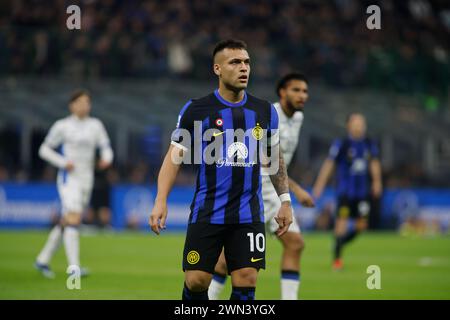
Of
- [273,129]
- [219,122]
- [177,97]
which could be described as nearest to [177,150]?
[219,122]

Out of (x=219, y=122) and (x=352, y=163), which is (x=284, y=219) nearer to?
(x=219, y=122)

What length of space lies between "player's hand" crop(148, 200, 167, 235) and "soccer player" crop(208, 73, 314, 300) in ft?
8.12

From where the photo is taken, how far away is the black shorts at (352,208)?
16328 mm

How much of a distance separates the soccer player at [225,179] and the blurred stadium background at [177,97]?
Result: 12.5 meters

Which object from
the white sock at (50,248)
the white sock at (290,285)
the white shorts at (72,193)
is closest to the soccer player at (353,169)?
the white shorts at (72,193)

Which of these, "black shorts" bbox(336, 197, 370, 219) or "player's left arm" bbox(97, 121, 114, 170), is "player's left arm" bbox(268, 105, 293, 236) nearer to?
"player's left arm" bbox(97, 121, 114, 170)

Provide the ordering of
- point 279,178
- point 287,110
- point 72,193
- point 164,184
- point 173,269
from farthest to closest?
1. point 173,269
2. point 72,193
3. point 287,110
4. point 279,178
5. point 164,184

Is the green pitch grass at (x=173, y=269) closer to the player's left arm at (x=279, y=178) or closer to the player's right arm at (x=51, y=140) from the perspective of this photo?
the player's right arm at (x=51, y=140)

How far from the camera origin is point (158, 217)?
23.1 feet

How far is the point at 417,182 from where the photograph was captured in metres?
25.7

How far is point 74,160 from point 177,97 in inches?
426

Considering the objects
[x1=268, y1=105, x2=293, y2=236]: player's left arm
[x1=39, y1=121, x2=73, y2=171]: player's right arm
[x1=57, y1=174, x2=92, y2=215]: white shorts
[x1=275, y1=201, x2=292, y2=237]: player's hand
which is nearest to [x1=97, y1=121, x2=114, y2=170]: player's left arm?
[x1=57, y1=174, x2=92, y2=215]: white shorts

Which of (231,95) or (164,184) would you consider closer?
(164,184)

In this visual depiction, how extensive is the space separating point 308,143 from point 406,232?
3744 millimetres
